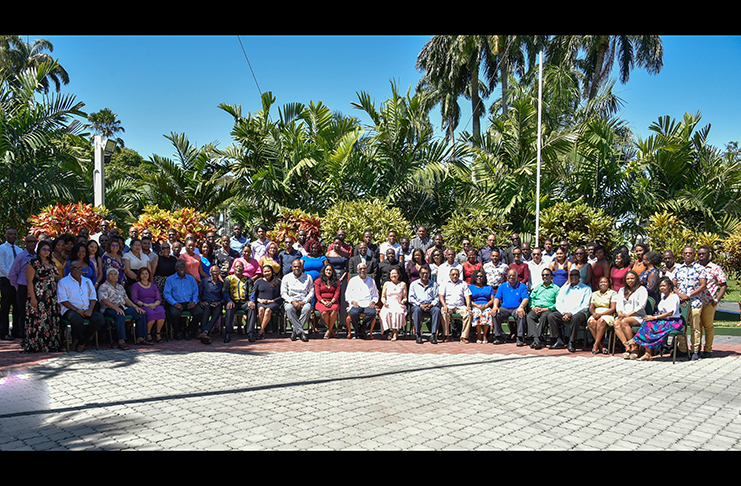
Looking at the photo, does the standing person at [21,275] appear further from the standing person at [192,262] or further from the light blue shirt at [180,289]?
the standing person at [192,262]

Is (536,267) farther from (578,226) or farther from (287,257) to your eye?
(287,257)

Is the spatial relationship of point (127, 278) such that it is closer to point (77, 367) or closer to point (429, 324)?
point (77, 367)

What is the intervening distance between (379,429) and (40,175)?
42.0 feet

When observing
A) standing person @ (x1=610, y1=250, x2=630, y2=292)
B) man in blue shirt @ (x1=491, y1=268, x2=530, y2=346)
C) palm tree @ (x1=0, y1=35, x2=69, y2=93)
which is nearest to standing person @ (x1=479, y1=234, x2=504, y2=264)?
man in blue shirt @ (x1=491, y1=268, x2=530, y2=346)

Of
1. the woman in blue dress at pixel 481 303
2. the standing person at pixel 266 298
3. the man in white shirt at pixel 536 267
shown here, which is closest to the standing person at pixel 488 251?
the man in white shirt at pixel 536 267

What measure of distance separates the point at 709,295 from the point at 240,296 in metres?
8.09

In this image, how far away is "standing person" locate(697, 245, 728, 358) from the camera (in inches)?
352

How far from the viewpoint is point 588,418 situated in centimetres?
533

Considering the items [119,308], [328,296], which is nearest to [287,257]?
[328,296]

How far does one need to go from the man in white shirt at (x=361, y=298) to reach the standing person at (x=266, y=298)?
1362mm

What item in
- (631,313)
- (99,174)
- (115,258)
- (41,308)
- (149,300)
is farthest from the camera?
(99,174)

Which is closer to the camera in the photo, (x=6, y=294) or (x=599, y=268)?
(x=6, y=294)

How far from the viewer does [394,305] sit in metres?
10.5

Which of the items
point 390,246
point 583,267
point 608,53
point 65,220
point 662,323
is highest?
point 608,53
